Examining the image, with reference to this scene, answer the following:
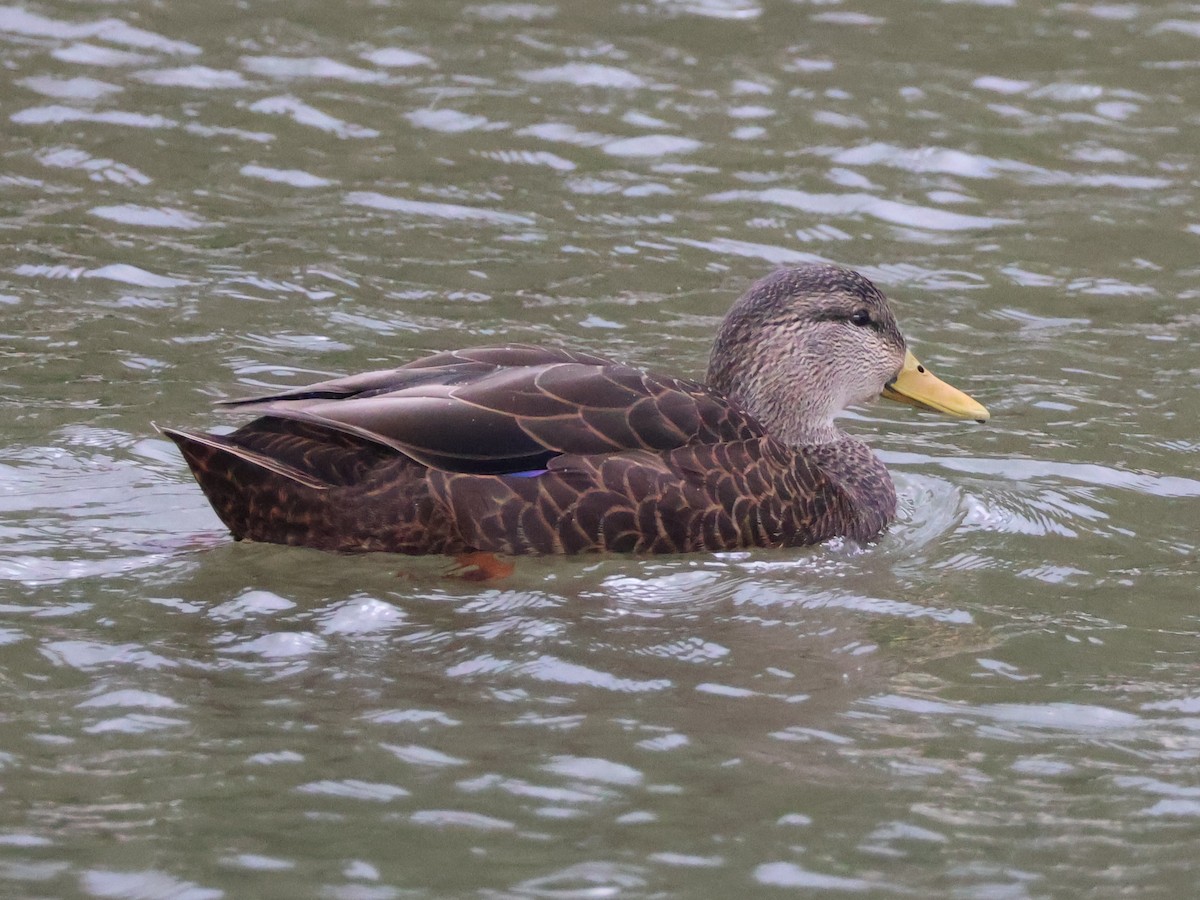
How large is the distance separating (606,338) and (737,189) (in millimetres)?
2102

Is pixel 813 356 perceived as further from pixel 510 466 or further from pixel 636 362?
pixel 510 466

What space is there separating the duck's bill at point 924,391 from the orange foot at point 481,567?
7.25ft

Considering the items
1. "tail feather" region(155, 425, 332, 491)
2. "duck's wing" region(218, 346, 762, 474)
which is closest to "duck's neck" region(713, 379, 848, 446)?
"duck's wing" region(218, 346, 762, 474)

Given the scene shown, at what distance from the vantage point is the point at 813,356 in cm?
781

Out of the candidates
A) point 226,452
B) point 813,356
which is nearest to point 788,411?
point 813,356

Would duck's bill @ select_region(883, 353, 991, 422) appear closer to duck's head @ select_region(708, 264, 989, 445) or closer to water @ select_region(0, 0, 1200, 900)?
duck's head @ select_region(708, 264, 989, 445)

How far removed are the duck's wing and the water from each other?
0.43 metres

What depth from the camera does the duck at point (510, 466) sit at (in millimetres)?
6562

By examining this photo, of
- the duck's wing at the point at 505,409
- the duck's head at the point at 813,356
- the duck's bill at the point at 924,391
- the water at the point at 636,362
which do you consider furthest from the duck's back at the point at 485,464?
the duck's bill at the point at 924,391

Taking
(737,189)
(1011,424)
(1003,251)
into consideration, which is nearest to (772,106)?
(737,189)

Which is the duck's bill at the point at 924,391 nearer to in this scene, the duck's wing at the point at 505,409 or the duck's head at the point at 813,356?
the duck's head at the point at 813,356

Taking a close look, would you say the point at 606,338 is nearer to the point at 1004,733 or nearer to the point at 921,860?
the point at 1004,733

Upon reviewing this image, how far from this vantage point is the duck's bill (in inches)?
312

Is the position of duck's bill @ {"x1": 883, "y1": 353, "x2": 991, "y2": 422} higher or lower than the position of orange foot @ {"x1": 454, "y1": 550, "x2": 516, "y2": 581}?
higher
